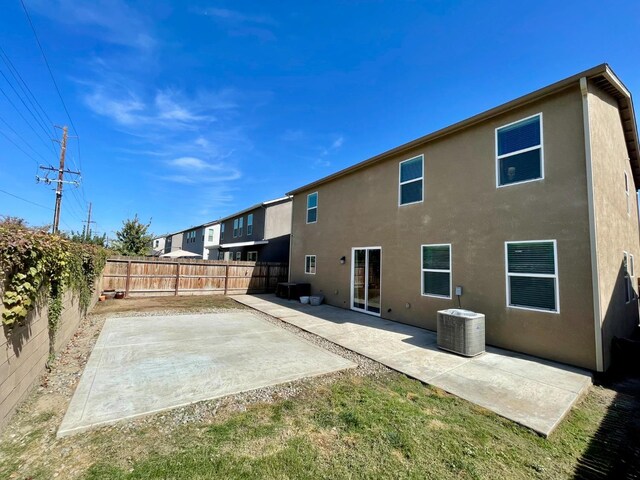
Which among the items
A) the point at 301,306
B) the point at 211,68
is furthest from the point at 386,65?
the point at 301,306

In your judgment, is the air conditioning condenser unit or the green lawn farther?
the air conditioning condenser unit

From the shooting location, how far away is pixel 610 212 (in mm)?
6082

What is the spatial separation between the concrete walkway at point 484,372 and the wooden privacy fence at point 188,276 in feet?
27.0

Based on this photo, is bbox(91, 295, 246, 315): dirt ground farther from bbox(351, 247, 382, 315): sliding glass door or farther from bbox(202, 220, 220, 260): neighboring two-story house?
bbox(202, 220, 220, 260): neighboring two-story house

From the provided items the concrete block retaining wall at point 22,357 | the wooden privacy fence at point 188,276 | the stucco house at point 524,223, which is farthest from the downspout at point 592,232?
the wooden privacy fence at point 188,276

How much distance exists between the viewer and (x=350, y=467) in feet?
8.31

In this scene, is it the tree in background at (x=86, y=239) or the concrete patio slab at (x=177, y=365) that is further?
the tree in background at (x=86, y=239)

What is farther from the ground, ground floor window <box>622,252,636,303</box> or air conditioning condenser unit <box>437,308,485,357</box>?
ground floor window <box>622,252,636,303</box>

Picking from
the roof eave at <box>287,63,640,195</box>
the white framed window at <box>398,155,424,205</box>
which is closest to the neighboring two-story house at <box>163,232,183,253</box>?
the roof eave at <box>287,63,640,195</box>

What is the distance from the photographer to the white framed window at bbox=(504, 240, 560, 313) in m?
5.52

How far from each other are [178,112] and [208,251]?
19.0 meters

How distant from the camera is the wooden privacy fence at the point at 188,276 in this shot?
12695 mm

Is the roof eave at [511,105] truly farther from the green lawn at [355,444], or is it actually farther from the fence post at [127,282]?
the fence post at [127,282]

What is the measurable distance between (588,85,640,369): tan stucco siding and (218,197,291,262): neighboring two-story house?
1368 cm
